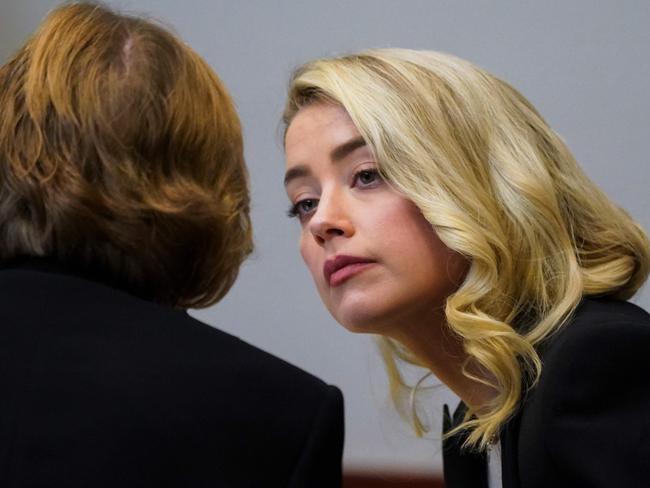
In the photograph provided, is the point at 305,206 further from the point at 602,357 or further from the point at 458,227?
the point at 602,357

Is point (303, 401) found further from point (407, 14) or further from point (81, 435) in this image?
point (407, 14)

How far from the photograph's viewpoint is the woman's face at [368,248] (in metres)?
1.31

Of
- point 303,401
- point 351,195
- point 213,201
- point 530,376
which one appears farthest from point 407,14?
point 303,401

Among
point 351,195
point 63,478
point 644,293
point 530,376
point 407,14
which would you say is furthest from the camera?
point 407,14

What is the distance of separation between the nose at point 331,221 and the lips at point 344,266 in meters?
0.03

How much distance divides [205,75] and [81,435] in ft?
1.11

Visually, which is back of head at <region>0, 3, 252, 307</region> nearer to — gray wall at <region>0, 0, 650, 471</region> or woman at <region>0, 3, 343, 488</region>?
woman at <region>0, 3, 343, 488</region>

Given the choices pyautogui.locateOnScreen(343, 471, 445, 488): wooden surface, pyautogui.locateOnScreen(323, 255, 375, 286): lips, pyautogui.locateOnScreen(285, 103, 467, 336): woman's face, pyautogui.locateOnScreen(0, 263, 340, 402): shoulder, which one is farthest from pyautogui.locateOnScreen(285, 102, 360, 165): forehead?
pyautogui.locateOnScreen(343, 471, 445, 488): wooden surface

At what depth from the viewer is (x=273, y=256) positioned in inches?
84.5

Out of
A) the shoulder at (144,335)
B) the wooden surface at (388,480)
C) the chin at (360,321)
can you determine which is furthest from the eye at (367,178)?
the wooden surface at (388,480)

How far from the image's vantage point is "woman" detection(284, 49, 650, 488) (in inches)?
49.7

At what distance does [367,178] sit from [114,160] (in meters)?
0.46

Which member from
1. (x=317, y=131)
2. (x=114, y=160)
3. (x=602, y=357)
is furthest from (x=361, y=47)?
(x=114, y=160)

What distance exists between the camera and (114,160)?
93 centimetres
